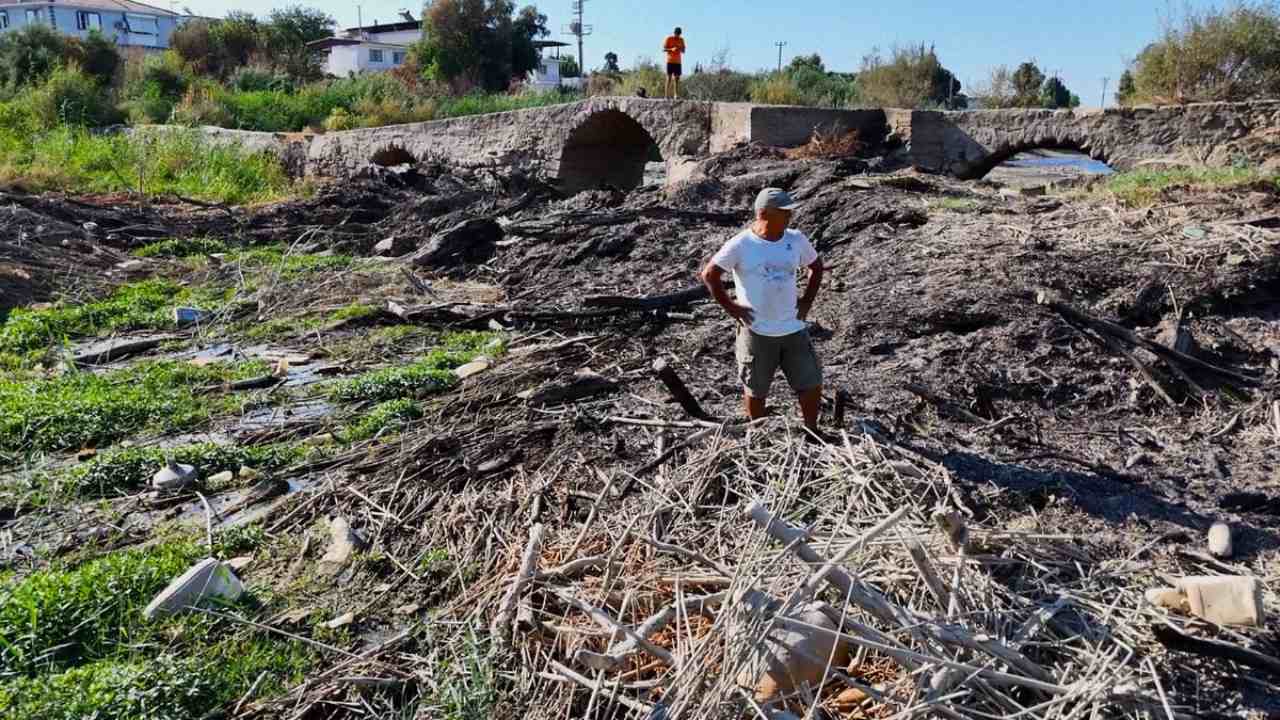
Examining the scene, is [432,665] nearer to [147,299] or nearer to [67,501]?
[67,501]

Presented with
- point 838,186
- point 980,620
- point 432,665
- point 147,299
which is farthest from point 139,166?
point 980,620

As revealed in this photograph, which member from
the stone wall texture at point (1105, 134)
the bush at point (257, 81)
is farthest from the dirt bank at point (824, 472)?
the bush at point (257, 81)

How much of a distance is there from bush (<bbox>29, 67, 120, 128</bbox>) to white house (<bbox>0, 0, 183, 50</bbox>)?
39.3 metres

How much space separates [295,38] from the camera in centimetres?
4694

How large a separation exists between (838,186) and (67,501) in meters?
7.83

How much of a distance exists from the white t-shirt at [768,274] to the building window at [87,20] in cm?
7280

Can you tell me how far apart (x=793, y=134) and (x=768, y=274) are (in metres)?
9.21

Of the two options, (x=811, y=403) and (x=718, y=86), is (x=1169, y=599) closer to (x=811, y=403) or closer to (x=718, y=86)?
(x=811, y=403)

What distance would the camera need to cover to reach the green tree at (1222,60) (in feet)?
45.3

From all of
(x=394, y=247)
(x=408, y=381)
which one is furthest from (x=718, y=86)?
(x=408, y=381)

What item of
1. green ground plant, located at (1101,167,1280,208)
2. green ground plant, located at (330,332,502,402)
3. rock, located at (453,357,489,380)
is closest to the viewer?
green ground plant, located at (330,332,502,402)

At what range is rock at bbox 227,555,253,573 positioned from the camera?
13.9ft

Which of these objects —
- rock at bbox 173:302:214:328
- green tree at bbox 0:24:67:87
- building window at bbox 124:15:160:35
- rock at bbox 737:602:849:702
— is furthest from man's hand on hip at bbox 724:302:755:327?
building window at bbox 124:15:160:35

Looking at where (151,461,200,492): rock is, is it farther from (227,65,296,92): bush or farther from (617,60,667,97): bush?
(227,65,296,92): bush
